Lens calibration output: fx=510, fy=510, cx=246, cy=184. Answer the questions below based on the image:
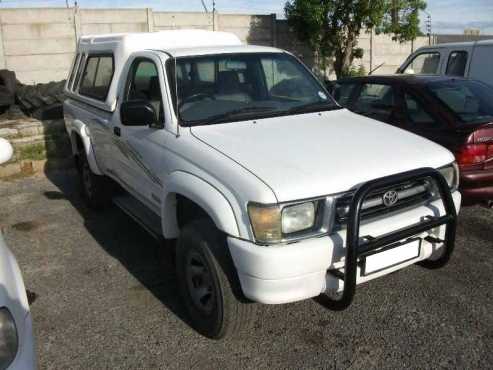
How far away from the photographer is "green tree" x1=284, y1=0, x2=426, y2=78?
586 inches

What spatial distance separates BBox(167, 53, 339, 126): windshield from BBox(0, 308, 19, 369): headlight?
1999mm

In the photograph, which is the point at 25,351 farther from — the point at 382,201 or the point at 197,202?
the point at 382,201

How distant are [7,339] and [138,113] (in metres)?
2.08

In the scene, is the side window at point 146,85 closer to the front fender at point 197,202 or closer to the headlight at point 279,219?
the front fender at point 197,202

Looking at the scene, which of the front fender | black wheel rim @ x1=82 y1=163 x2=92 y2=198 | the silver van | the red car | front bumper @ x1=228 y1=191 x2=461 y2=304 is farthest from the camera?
the silver van

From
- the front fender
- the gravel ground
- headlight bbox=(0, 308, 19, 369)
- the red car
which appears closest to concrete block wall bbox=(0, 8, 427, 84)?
the red car

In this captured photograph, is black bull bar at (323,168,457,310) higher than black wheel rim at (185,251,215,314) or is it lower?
higher

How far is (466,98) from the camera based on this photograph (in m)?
5.40

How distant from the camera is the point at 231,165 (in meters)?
3.01

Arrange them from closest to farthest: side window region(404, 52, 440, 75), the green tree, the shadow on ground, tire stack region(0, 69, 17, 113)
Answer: the shadow on ground → side window region(404, 52, 440, 75) → tire stack region(0, 69, 17, 113) → the green tree

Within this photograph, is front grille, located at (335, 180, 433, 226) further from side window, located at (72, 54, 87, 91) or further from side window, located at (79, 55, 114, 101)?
side window, located at (72, 54, 87, 91)

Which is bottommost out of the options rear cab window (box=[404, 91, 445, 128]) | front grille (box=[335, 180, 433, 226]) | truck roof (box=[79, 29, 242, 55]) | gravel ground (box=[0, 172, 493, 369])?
gravel ground (box=[0, 172, 493, 369])

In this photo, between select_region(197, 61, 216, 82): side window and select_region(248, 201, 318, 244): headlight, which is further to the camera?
select_region(197, 61, 216, 82): side window

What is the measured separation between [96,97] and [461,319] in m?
4.01
